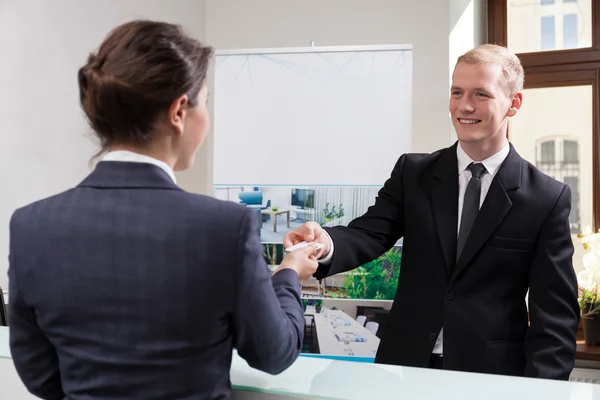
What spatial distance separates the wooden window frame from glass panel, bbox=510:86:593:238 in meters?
0.03

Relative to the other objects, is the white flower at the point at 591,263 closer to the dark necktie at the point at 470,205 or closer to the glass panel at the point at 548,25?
the glass panel at the point at 548,25

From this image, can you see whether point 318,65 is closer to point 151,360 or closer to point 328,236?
point 328,236

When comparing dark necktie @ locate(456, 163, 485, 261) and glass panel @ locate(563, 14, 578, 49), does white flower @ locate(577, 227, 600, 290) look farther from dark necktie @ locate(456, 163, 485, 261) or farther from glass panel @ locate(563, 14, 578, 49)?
dark necktie @ locate(456, 163, 485, 261)

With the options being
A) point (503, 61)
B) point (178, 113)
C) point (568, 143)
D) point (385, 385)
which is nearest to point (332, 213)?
point (503, 61)

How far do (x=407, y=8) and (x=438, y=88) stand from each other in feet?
1.55

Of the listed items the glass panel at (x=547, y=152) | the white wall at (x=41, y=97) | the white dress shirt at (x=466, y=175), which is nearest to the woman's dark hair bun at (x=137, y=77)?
the white dress shirt at (x=466, y=175)

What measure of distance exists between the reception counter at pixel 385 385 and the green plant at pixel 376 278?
179cm

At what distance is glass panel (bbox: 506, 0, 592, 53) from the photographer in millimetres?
3398

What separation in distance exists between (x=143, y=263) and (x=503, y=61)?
3.82ft

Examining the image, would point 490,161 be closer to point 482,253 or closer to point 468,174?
point 468,174

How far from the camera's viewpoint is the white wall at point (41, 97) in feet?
6.89

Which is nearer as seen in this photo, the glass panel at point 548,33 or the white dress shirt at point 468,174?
the white dress shirt at point 468,174

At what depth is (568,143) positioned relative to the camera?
3.38 meters

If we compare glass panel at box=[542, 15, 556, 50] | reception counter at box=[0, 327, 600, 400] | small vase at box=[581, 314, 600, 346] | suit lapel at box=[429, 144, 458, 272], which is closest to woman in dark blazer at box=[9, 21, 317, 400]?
reception counter at box=[0, 327, 600, 400]
